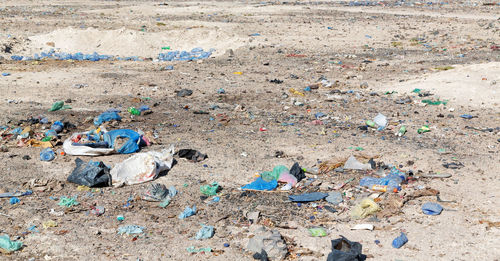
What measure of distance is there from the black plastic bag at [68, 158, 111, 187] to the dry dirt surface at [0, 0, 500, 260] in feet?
0.56

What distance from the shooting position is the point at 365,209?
4660 millimetres

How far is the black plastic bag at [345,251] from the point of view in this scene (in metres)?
3.76

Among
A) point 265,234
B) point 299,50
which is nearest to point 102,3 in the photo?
point 299,50

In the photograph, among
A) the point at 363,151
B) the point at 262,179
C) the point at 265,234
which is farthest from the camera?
the point at 363,151

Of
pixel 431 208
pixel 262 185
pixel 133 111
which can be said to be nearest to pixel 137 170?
pixel 262 185

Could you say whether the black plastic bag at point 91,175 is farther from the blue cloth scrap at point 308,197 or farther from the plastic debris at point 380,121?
the plastic debris at point 380,121

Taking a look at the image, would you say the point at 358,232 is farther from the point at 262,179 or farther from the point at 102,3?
the point at 102,3

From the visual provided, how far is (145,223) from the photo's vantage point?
15.0 feet

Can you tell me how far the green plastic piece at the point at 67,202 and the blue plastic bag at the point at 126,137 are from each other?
1.14 metres

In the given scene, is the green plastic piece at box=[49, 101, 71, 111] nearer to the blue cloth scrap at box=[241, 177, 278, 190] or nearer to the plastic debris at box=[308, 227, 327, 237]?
the blue cloth scrap at box=[241, 177, 278, 190]

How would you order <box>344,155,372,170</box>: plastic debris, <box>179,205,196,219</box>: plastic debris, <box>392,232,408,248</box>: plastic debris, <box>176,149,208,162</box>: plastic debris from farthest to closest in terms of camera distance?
<box>176,149,208,162</box>: plastic debris, <box>344,155,372,170</box>: plastic debris, <box>179,205,196,219</box>: plastic debris, <box>392,232,408,248</box>: plastic debris

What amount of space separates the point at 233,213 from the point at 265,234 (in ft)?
2.03

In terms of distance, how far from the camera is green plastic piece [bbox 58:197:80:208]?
4.88 m

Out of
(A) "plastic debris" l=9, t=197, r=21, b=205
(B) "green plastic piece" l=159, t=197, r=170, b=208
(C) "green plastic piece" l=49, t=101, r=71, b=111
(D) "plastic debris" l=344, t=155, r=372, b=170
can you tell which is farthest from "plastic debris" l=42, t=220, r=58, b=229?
(C) "green plastic piece" l=49, t=101, r=71, b=111
